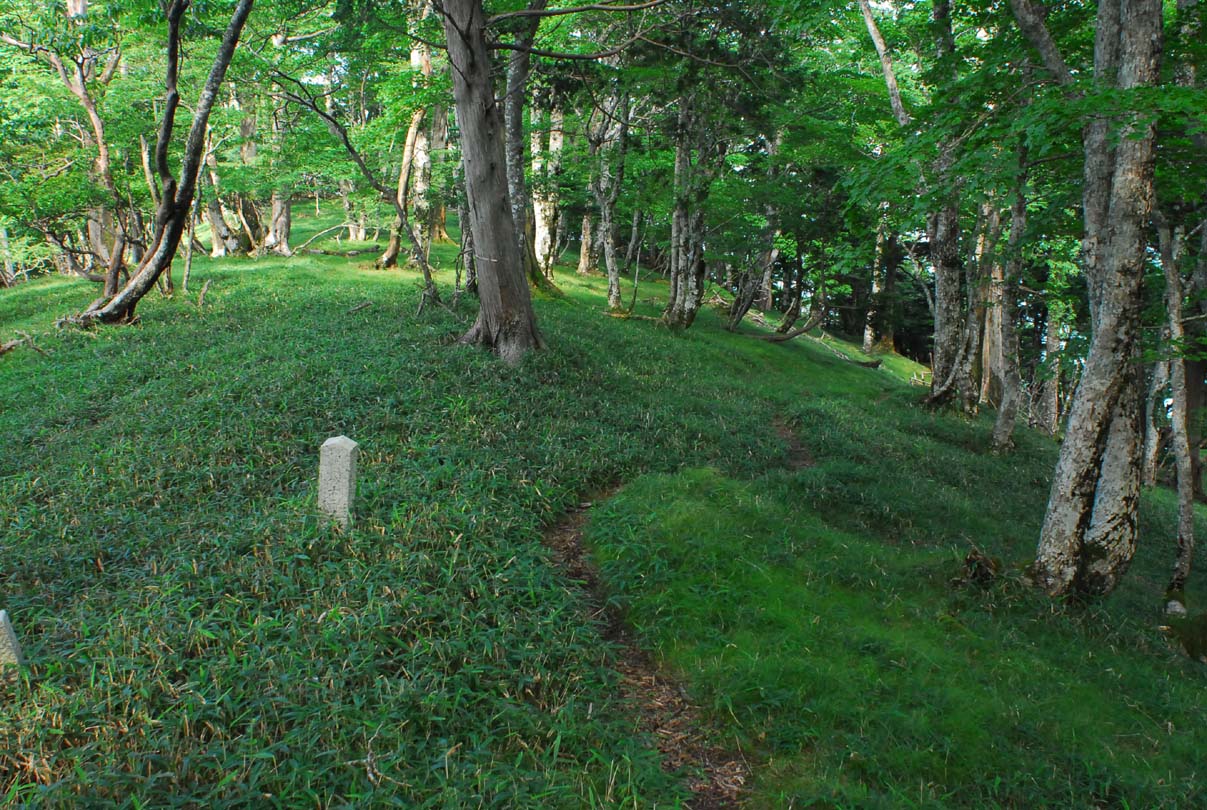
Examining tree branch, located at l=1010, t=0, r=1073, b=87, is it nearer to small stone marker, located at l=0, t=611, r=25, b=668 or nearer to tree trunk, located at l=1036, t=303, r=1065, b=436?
small stone marker, located at l=0, t=611, r=25, b=668

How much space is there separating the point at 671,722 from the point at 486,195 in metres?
8.68

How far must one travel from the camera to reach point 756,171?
69.9ft

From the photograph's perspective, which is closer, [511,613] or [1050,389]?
[511,613]

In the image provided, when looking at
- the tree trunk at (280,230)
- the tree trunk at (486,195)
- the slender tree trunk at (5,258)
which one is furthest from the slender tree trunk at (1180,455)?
the slender tree trunk at (5,258)

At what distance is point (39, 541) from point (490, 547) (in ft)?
12.6

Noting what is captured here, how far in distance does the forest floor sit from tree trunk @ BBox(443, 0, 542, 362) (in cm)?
83

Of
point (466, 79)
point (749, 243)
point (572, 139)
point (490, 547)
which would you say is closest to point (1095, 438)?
point (490, 547)

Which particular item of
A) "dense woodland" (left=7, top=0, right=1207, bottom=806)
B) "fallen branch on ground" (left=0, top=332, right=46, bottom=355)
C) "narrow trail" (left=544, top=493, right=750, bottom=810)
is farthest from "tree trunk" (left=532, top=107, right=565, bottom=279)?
"narrow trail" (left=544, top=493, right=750, bottom=810)

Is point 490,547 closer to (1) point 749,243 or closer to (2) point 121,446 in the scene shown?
(2) point 121,446

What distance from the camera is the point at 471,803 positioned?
353cm

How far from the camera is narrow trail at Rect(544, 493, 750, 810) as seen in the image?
4.11 m

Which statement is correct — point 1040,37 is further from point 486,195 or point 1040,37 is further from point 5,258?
point 5,258

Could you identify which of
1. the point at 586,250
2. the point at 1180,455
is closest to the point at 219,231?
the point at 586,250

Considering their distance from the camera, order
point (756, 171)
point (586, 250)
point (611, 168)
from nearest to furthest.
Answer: point (756, 171)
point (611, 168)
point (586, 250)
